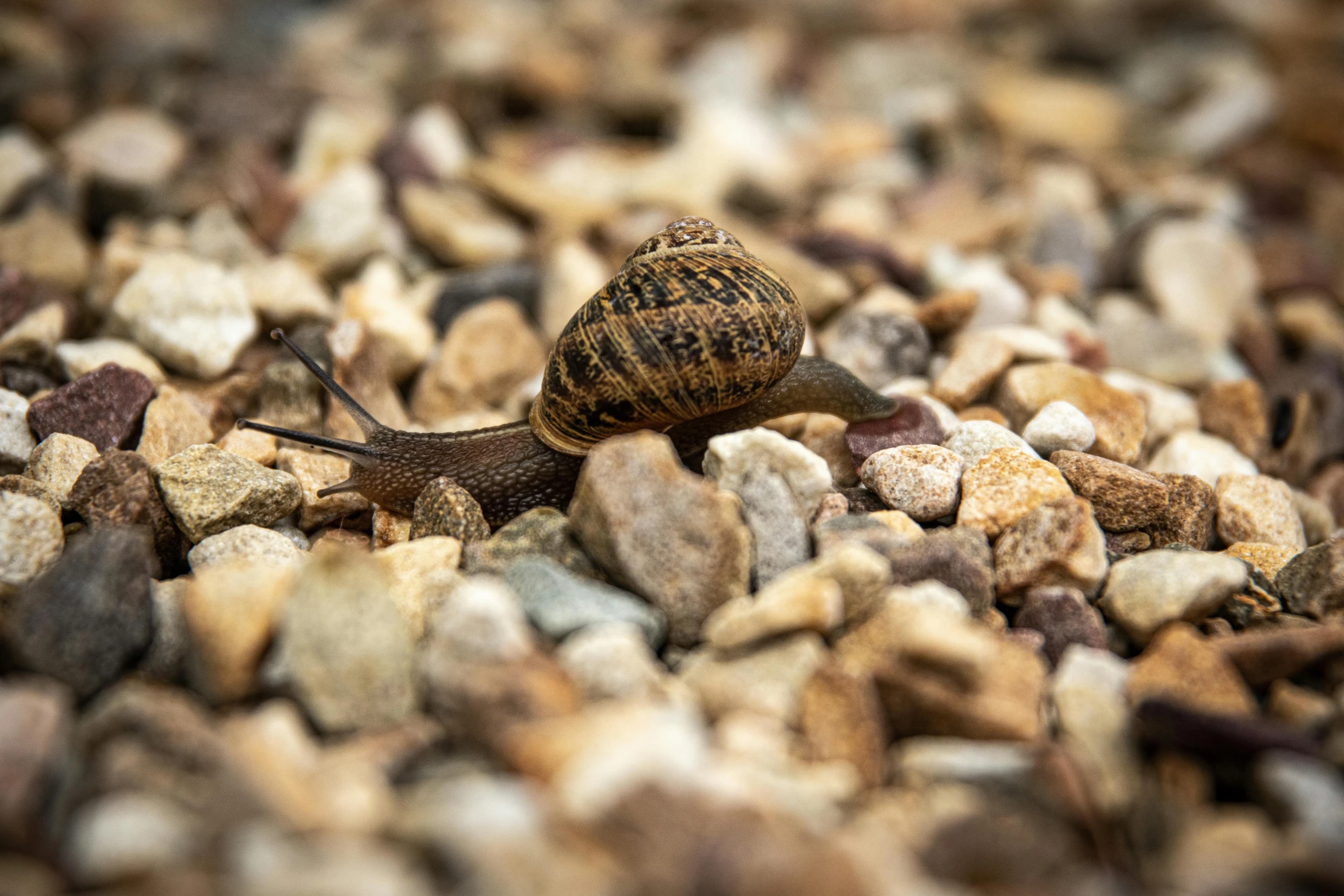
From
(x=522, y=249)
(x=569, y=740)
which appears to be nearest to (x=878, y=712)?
(x=569, y=740)

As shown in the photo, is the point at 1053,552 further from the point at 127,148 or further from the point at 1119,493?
the point at 127,148

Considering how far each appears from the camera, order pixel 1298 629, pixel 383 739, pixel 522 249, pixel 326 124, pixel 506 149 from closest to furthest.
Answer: pixel 383 739 → pixel 1298 629 → pixel 522 249 → pixel 326 124 → pixel 506 149

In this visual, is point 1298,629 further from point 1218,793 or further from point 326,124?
point 326,124

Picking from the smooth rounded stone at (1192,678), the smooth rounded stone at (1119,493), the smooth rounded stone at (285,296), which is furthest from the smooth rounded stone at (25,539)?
the smooth rounded stone at (1119,493)

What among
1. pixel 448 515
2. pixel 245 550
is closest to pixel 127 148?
pixel 245 550

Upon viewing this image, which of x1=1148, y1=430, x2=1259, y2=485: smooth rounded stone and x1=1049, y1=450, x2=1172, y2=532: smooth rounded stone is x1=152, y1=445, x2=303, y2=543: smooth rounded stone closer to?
x1=1049, y1=450, x2=1172, y2=532: smooth rounded stone

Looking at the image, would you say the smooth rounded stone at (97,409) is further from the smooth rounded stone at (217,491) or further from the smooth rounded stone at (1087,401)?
the smooth rounded stone at (1087,401)

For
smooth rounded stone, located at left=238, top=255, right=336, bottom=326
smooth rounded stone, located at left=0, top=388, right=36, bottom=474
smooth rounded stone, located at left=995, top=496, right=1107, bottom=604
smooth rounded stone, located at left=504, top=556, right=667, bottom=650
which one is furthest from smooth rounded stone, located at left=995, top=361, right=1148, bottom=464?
smooth rounded stone, located at left=0, top=388, right=36, bottom=474
